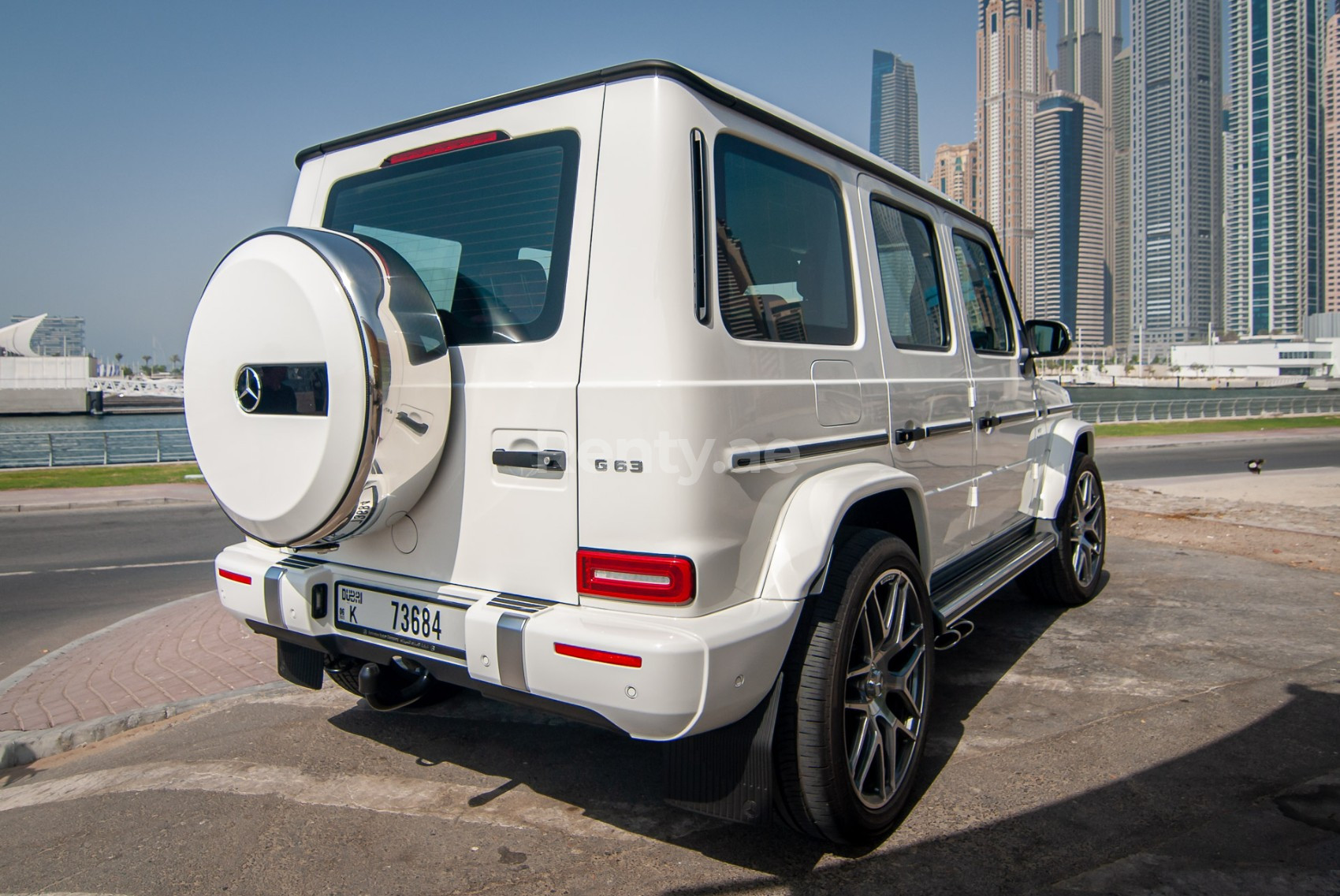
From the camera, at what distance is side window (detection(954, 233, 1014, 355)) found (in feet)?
14.7

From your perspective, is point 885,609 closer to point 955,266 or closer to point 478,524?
point 478,524

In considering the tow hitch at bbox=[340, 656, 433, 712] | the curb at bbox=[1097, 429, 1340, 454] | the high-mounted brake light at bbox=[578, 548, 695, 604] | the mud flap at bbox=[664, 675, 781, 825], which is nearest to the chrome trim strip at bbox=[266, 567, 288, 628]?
the tow hitch at bbox=[340, 656, 433, 712]

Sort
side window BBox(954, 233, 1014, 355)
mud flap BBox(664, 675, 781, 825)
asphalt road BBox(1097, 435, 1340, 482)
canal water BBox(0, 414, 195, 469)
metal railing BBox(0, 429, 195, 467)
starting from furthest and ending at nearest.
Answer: metal railing BBox(0, 429, 195, 467) → canal water BBox(0, 414, 195, 469) → asphalt road BBox(1097, 435, 1340, 482) → side window BBox(954, 233, 1014, 355) → mud flap BBox(664, 675, 781, 825)

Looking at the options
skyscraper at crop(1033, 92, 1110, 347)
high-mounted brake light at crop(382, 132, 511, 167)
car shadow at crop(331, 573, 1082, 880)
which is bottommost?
car shadow at crop(331, 573, 1082, 880)

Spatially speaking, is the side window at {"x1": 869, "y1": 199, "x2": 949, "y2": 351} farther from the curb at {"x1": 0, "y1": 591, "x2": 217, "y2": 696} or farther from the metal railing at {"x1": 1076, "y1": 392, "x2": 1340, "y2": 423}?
the metal railing at {"x1": 1076, "y1": 392, "x2": 1340, "y2": 423}

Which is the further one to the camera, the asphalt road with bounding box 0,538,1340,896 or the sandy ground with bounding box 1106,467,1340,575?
the sandy ground with bounding box 1106,467,1340,575

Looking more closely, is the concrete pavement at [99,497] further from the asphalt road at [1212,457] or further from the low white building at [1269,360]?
the low white building at [1269,360]

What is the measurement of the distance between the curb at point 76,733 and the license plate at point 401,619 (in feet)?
6.20

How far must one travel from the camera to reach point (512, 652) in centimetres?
232

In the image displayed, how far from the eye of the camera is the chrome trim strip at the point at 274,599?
2.90 m

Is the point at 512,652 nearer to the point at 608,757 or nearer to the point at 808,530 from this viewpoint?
the point at 808,530

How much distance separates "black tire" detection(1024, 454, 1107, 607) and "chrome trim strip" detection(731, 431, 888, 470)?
2693 mm

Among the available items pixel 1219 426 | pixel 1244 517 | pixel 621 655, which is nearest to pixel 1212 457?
pixel 1244 517

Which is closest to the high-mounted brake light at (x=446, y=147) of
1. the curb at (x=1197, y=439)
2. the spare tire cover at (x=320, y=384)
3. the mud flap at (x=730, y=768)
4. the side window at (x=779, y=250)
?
the spare tire cover at (x=320, y=384)
